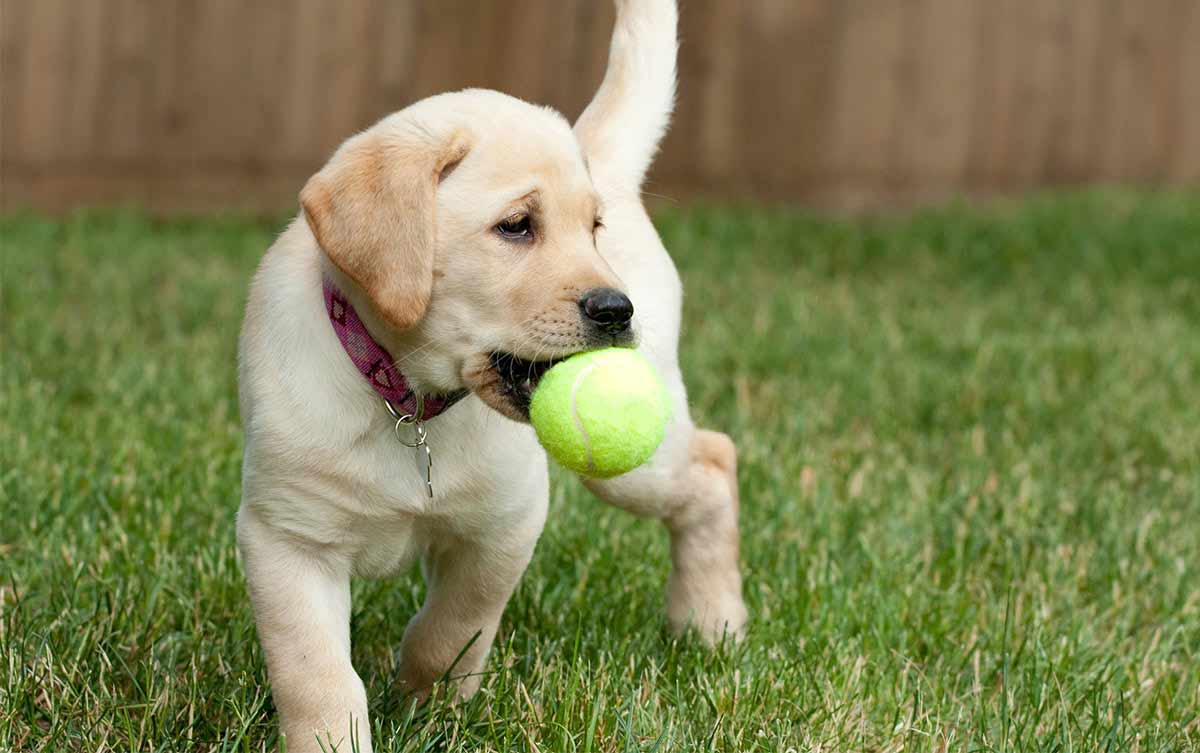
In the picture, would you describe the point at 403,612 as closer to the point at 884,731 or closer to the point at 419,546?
the point at 419,546

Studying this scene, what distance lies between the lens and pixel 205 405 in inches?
190

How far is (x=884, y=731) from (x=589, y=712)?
52 cm

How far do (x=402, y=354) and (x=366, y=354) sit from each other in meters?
0.06

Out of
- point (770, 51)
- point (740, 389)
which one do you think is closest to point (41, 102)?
point (770, 51)

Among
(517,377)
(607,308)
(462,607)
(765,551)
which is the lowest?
(765,551)

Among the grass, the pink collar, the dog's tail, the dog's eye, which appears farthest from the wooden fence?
Answer: the dog's eye

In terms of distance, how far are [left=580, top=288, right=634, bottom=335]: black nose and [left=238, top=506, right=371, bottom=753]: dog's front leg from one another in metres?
0.61

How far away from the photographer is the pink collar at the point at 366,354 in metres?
2.66

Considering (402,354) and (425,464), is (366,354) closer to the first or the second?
(402,354)

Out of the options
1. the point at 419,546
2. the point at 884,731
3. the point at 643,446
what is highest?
the point at 643,446

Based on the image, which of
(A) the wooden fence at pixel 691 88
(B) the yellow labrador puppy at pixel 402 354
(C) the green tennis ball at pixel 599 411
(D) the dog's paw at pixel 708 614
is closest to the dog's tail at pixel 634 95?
(B) the yellow labrador puppy at pixel 402 354

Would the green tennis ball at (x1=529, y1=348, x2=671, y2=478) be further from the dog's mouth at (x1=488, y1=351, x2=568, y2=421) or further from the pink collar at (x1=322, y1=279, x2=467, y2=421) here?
the pink collar at (x1=322, y1=279, x2=467, y2=421)

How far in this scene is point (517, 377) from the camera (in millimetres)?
2604

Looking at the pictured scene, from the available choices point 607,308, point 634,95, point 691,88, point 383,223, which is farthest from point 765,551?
point 691,88
